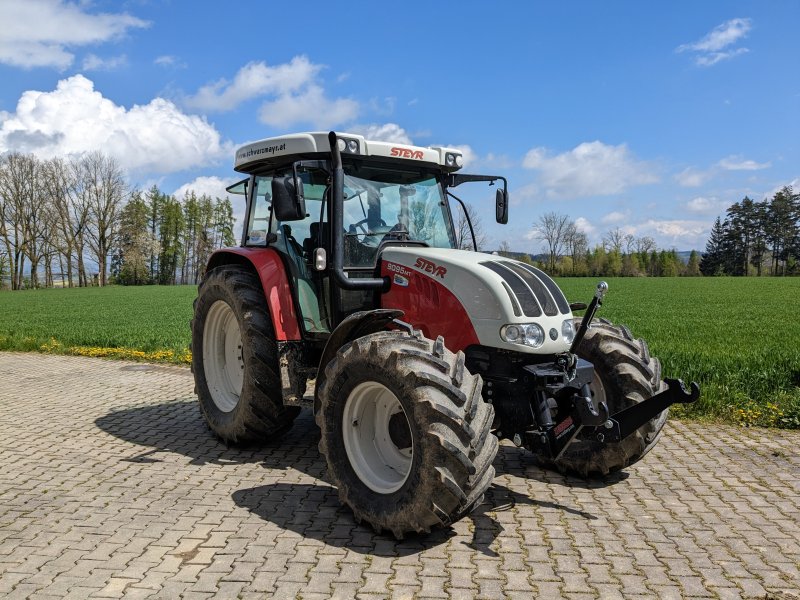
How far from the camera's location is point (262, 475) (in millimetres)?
→ 5574

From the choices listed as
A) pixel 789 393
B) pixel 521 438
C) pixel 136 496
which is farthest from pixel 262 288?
pixel 789 393

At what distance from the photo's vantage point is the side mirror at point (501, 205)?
616cm

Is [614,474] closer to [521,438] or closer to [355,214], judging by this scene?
[521,438]

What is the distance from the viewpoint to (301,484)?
5336mm

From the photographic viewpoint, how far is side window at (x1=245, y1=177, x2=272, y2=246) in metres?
6.61

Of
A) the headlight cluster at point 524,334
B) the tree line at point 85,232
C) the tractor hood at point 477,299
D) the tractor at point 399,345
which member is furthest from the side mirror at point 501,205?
the tree line at point 85,232

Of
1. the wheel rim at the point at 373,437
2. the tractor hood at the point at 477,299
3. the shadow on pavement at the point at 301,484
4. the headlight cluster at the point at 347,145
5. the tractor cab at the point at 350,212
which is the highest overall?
the headlight cluster at the point at 347,145

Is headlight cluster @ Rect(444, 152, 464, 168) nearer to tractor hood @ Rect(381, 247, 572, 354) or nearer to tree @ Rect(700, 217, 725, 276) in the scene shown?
tractor hood @ Rect(381, 247, 572, 354)

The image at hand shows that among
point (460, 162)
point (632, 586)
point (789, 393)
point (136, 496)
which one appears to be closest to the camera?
point (632, 586)

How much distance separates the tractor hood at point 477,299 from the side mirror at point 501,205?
1012mm

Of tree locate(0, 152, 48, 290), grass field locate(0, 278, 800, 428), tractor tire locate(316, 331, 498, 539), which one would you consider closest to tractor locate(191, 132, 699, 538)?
tractor tire locate(316, 331, 498, 539)

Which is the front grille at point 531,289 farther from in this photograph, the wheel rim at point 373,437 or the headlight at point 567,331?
the wheel rim at point 373,437

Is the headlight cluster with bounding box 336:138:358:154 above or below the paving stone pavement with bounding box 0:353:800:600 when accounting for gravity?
above

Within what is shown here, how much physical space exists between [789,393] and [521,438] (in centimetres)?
528
